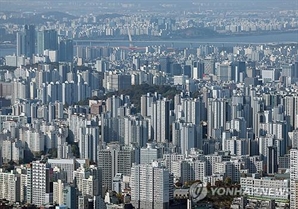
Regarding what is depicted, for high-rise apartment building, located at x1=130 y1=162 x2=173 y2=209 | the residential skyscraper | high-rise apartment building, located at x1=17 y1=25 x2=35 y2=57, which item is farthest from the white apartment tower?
the residential skyscraper

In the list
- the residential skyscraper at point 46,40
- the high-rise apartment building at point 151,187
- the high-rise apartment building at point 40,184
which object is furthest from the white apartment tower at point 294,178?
the residential skyscraper at point 46,40

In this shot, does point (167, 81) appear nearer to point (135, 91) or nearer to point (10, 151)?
point (135, 91)

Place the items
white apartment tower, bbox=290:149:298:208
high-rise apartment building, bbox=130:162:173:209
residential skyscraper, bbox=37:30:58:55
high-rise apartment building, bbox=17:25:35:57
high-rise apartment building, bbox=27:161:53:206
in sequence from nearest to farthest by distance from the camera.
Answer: white apartment tower, bbox=290:149:298:208 < high-rise apartment building, bbox=130:162:173:209 < high-rise apartment building, bbox=27:161:53:206 < high-rise apartment building, bbox=17:25:35:57 < residential skyscraper, bbox=37:30:58:55

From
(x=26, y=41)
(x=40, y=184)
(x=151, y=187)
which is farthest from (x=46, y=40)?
(x=151, y=187)

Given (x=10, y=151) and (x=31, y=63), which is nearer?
(x=10, y=151)

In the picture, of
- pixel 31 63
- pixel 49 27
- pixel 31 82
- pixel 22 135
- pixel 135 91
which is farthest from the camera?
pixel 49 27

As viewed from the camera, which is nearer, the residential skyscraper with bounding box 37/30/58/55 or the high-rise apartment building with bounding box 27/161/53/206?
the high-rise apartment building with bounding box 27/161/53/206

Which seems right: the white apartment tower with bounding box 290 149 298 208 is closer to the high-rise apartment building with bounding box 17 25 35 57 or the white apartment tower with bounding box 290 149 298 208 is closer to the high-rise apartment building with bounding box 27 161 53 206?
the high-rise apartment building with bounding box 27 161 53 206

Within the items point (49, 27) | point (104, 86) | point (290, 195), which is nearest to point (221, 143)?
point (290, 195)

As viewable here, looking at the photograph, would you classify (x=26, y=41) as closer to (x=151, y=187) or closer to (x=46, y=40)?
(x=46, y=40)

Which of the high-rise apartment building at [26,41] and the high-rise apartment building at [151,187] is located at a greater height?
the high-rise apartment building at [26,41]

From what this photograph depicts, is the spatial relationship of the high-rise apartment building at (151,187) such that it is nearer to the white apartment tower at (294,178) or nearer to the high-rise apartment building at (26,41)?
the white apartment tower at (294,178)
